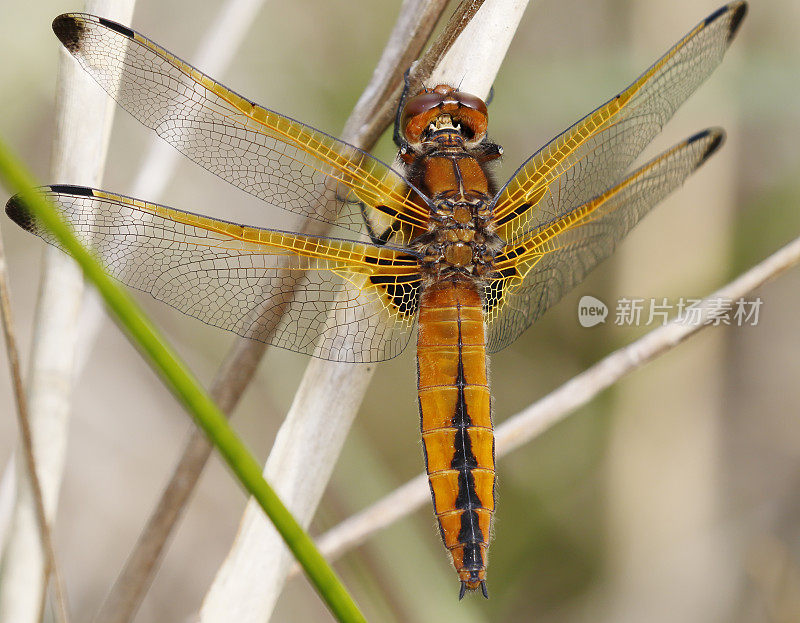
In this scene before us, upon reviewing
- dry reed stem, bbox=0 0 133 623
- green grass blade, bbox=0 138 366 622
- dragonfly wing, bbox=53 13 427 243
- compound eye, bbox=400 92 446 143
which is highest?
compound eye, bbox=400 92 446 143

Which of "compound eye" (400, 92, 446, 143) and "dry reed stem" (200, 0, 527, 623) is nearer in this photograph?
"dry reed stem" (200, 0, 527, 623)

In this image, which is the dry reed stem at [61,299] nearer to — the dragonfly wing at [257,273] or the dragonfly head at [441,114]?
the dragonfly wing at [257,273]

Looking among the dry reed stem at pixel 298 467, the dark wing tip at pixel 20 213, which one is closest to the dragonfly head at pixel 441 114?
the dry reed stem at pixel 298 467

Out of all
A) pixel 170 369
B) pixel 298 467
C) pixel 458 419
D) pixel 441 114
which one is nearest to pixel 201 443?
pixel 298 467

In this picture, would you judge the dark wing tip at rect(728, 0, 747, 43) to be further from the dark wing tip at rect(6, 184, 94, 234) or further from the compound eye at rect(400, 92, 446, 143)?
the dark wing tip at rect(6, 184, 94, 234)

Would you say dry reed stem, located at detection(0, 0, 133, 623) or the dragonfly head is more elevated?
the dragonfly head

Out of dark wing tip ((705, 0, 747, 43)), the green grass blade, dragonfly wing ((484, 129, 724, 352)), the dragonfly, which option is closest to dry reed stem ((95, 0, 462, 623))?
the dragonfly

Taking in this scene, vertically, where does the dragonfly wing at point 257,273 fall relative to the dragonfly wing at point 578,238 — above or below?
below
